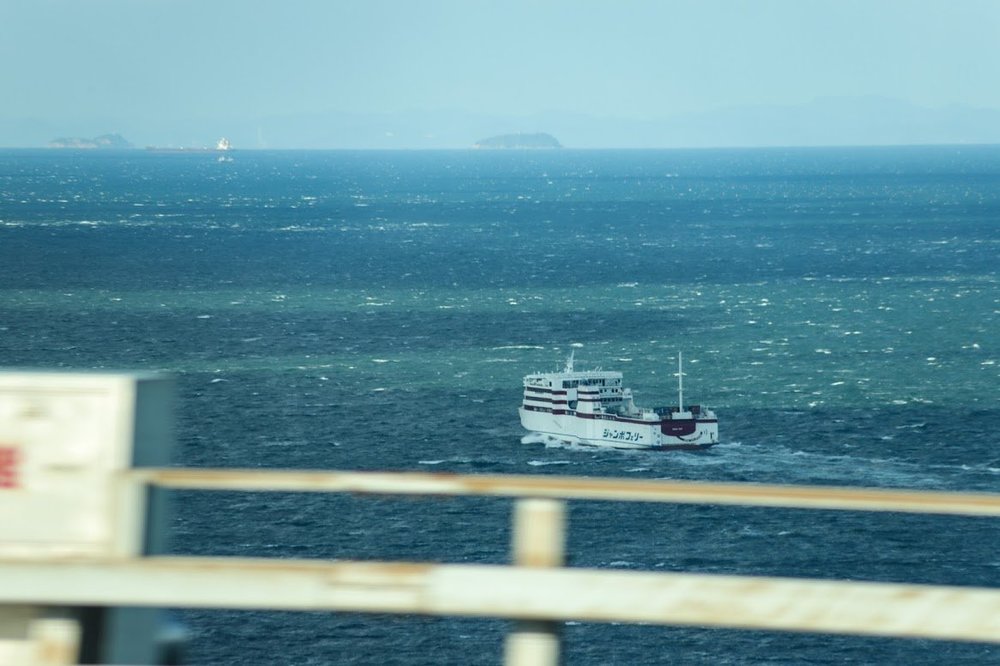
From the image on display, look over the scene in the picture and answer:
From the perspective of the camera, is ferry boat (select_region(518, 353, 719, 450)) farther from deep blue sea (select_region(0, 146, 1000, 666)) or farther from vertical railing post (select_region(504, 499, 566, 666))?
vertical railing post (select_region(504, 499, 566, 666))

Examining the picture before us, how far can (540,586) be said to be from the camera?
5184 millimetres

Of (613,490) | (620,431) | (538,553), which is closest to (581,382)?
(620,431)

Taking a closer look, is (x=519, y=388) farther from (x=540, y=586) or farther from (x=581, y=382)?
(x=540, y=586)

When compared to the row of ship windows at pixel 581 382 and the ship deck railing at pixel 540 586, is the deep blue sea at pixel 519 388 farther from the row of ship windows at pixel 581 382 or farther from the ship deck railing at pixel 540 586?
the ship deck railing at pixel 540 586

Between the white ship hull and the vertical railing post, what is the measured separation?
2622 inches

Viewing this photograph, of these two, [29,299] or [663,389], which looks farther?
[29,299]

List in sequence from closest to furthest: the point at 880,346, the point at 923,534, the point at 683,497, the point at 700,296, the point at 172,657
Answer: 1. the point at 683,497
2. the point at 172,657
3. the point at 923,534
4. the point at 880,346
5. the point at 700,296

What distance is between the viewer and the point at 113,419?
5484 mm

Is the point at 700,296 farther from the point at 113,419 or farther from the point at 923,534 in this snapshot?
the point at 113,419

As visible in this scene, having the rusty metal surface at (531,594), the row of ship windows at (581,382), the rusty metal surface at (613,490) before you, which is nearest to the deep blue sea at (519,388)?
the row of ship windows at (581,382)

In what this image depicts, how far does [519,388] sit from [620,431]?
9.73 m

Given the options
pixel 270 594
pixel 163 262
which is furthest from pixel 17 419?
pixel 163 262

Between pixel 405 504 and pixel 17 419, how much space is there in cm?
5277

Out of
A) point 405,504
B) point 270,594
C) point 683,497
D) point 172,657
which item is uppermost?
point 683,497
